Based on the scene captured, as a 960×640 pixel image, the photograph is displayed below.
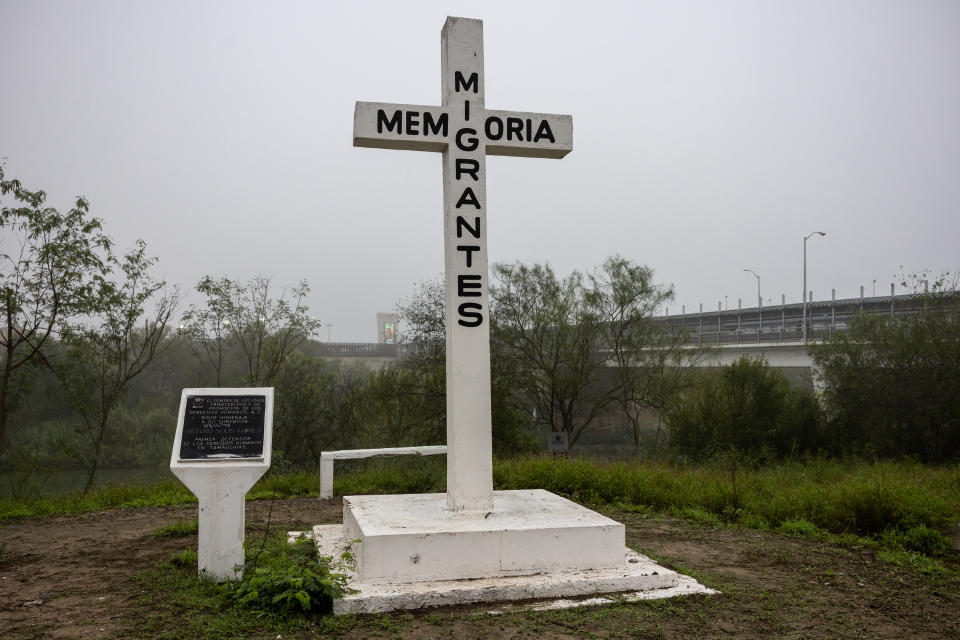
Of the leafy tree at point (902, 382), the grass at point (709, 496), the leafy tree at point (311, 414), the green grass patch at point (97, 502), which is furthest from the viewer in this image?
the leafy tree at point (902, 382)

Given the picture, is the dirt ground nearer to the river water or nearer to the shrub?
the river water

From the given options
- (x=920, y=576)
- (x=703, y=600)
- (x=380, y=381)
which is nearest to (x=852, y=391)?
(x=380, y=381)

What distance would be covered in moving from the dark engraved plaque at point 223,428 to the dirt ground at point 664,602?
104 centimetres

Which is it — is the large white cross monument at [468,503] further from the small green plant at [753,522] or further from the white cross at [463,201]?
the small green plant at [753,522]

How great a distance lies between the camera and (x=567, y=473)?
380 inches

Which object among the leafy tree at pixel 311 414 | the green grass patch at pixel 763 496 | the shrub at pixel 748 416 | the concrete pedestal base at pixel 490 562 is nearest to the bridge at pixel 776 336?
the shrub at pixel 748 416

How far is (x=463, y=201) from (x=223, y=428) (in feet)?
8.52

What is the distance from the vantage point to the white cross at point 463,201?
5785 mm

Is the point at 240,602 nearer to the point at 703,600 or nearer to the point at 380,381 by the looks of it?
the point at 703,600

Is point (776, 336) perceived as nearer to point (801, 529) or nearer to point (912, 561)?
point (801, 529)

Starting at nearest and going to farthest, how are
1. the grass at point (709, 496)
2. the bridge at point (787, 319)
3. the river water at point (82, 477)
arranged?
the grass at point (709, 496) < the river water at point (82, 477) < the bridge at point (787, 319)

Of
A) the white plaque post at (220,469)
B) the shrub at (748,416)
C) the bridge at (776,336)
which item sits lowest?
the shrub at (748,416)

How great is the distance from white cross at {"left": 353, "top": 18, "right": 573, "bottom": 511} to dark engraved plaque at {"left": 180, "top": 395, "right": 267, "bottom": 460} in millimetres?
1511

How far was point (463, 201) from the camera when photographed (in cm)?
595
